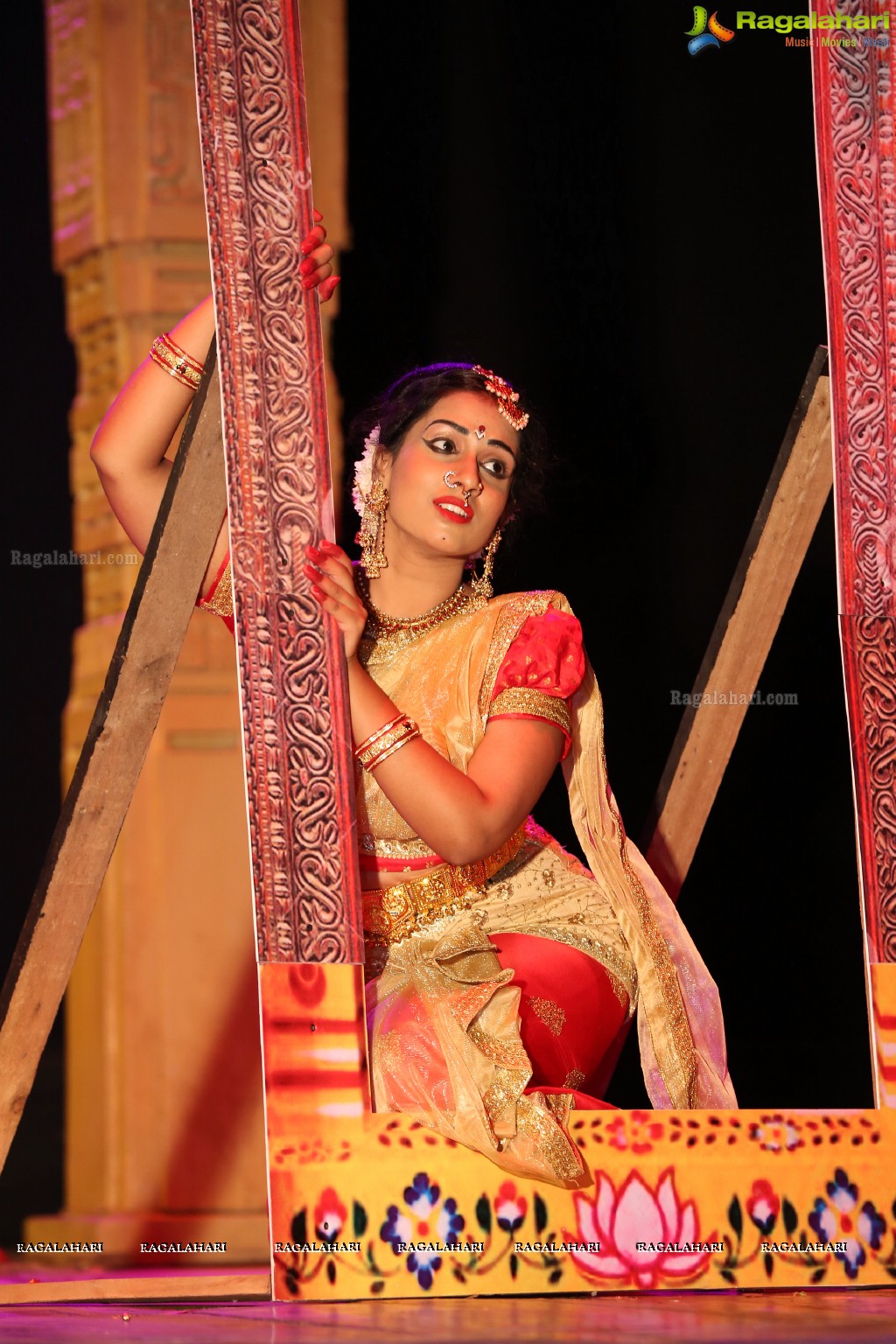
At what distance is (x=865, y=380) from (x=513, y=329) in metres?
1.12

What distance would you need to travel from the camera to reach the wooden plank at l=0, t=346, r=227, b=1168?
8.29ft

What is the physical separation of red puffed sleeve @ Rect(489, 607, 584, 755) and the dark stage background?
1.00 meters

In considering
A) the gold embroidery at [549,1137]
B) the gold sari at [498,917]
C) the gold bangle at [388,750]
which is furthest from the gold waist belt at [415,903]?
the gold embroidery at [549,1137]

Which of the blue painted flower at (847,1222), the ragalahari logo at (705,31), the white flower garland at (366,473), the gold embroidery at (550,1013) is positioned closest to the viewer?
the blue painted flower at (847,1222)

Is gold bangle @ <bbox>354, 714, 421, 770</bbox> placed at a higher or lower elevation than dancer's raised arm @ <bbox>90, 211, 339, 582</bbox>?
lower

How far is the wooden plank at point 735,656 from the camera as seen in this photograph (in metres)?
3.26

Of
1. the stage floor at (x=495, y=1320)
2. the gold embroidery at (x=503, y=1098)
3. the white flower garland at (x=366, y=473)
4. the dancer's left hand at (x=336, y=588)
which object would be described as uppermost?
the white flower garland at (x=366, y=473)

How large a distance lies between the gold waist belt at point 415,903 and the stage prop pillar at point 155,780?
1244 mm

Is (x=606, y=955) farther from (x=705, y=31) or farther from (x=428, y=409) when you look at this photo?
(x=705, y=31)

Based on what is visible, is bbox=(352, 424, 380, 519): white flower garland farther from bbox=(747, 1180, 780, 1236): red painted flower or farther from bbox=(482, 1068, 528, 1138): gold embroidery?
bbox=(747, 1180, 780, 1236): red painted flower

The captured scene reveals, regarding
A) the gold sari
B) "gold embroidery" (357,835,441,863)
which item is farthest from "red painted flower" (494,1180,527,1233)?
"gold embroidery" (357,835,441,863)

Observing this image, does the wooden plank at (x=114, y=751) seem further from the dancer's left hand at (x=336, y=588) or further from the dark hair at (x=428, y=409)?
the dark hair at (x=428, y=409)

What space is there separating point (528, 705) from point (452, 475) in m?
0.49

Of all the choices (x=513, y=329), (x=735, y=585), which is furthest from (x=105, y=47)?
(x=735, y=585)
